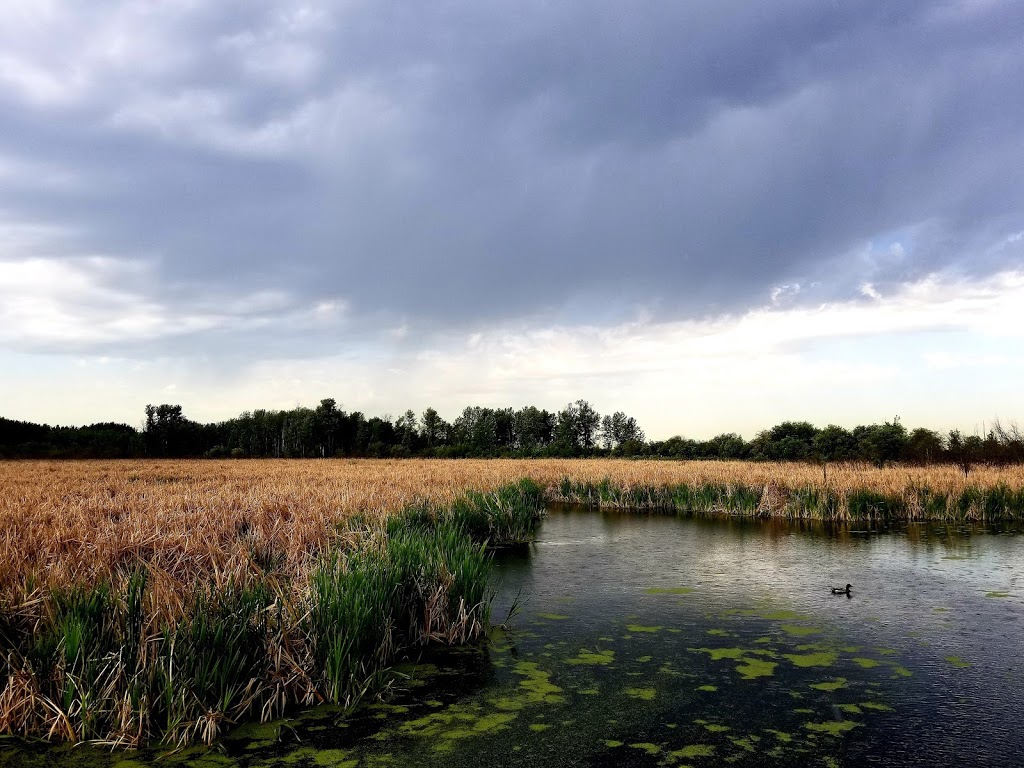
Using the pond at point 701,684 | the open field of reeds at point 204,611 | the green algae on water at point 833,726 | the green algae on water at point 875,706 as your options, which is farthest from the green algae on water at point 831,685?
the open field of reeds at point 204,611

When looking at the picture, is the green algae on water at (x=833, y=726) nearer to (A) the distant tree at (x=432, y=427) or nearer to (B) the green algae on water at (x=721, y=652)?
(B) the green algae on water at (x=721, y=652)

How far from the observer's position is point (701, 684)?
6.18 meters

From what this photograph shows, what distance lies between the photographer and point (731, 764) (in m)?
4.71

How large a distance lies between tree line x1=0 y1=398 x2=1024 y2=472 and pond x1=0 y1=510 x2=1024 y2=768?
33.4 metres

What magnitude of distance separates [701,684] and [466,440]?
100904 millimetres

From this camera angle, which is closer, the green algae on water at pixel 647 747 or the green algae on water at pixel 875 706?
the green algae on water at pixel 647 747

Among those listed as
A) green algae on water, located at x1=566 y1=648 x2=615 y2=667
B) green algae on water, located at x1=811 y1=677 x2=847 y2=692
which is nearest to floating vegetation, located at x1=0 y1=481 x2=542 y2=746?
green algae on water, located at x1=566 y1=648 x2=615 y2=667

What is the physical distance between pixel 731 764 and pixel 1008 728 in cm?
244

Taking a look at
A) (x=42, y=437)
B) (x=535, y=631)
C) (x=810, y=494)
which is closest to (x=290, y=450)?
(x=42, y=437)

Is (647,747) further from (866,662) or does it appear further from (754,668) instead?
(866,662)

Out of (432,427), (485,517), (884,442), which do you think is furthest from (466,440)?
(485,517)

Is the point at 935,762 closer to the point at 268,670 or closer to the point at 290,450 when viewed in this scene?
the point at 268,670

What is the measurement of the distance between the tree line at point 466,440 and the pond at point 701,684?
33.4 m

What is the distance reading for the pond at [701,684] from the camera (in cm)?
488
